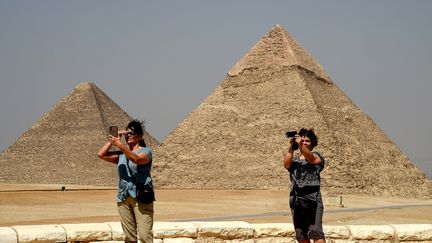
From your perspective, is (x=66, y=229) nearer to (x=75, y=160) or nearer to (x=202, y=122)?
(x=202, y=122)

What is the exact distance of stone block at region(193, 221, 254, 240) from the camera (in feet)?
24.4

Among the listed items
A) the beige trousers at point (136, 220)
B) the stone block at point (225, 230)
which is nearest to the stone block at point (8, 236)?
the beige trousers at point (136, 220)

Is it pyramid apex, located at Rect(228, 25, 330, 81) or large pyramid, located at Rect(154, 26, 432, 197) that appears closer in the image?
large pyramid, located at Rect(154, 26, 432, 197)

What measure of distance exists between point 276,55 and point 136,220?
2033 inches

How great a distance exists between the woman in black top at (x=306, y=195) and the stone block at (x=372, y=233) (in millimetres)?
→ 1203

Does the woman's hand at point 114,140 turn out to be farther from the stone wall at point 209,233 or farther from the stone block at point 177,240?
the stone block at point 177,240

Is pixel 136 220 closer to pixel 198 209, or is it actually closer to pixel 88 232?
pixel 88 232

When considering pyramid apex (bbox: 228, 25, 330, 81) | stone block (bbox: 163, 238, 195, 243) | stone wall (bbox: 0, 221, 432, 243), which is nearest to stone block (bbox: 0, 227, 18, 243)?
stone wall (bbox: 0, 221, 432, 243)

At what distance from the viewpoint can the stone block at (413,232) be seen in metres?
8.19

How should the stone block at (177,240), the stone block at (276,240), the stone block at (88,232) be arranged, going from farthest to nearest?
1. the stone block at (276,240)
2. the stone block at (177,240)
3. the stone block at (88,232)

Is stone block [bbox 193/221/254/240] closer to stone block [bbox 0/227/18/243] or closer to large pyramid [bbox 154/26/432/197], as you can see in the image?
stone block [bbox 0/227/18/243]

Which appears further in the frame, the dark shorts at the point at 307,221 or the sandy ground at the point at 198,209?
the sandy ground at the point at 198,209

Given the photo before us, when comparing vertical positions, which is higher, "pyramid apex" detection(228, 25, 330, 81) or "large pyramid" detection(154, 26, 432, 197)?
"pyramid apex" detection(228, 25, 330, 81)

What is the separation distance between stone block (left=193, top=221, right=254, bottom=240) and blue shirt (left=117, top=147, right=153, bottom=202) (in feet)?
3.52
